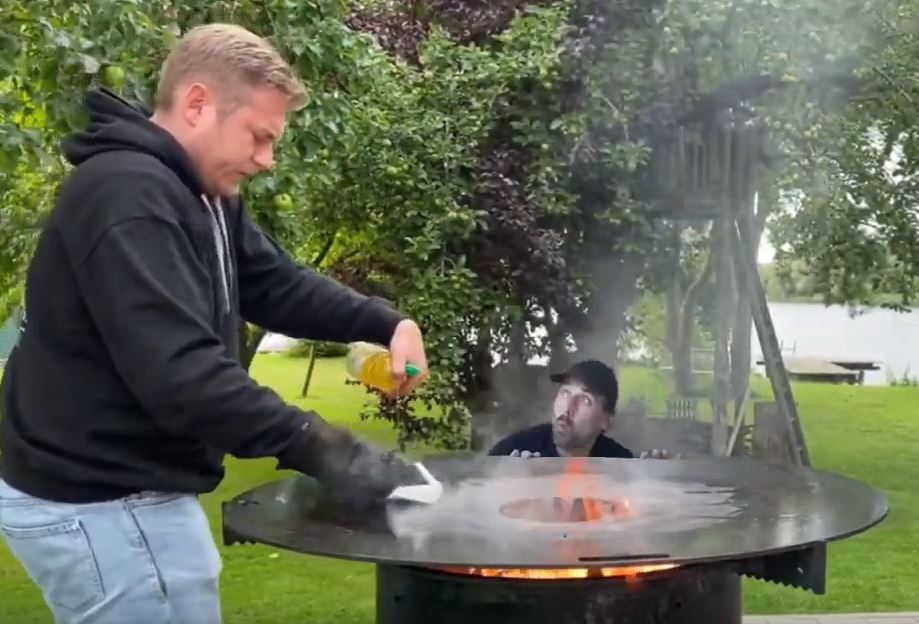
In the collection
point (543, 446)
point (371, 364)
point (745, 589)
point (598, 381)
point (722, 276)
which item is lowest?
point (745, 589)

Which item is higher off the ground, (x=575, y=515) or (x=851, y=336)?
(x=575, y=515)

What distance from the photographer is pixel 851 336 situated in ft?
89.4

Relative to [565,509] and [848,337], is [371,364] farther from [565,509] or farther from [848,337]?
[848,337]

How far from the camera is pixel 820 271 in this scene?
26.9 ft

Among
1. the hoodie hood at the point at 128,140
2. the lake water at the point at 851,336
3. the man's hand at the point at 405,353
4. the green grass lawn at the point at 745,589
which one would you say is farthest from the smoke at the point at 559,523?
the lake water at the point at 851,336

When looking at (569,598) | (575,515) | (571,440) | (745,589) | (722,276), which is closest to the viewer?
(569,598)

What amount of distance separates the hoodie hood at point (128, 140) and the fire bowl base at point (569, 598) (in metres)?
0.82

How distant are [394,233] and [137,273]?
3804 millimetres

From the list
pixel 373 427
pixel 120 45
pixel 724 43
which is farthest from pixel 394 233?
pixel 373 427

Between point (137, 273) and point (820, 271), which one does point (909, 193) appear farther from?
point (137, 273)

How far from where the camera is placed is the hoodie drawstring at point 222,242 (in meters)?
2.02

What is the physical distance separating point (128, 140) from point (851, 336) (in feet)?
88.8

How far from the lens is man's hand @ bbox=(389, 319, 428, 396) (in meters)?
2.25

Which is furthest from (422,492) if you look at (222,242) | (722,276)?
(722,276)
